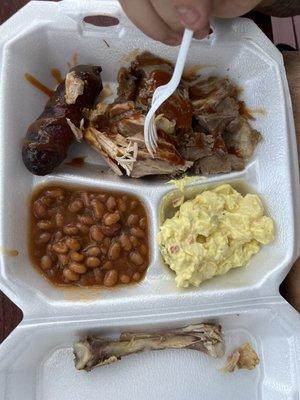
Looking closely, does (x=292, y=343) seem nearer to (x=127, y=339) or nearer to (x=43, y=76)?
(x=127, y=339)

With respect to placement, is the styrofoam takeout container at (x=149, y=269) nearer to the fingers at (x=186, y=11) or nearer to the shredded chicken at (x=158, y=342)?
the shredded chicken at (x=158, y=342)

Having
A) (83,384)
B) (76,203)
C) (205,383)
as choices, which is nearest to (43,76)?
(76,203)

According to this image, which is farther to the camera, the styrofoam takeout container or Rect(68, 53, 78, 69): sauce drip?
Rect(68, 53, 78, 69): sauce drip

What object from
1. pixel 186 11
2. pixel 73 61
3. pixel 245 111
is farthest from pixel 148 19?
pixel 245 111

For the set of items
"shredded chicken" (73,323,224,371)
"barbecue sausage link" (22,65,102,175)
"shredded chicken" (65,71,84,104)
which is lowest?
"shredded chicken" (73,323,224,371)

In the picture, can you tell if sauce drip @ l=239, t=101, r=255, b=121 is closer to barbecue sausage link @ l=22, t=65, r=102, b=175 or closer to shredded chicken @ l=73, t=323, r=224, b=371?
barbecue sausage link @ l=22, t=65, r=102, b=175

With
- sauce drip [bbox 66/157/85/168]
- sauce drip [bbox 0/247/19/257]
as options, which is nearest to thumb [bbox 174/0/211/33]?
sauce drip [bbox 66/157/85/168]
